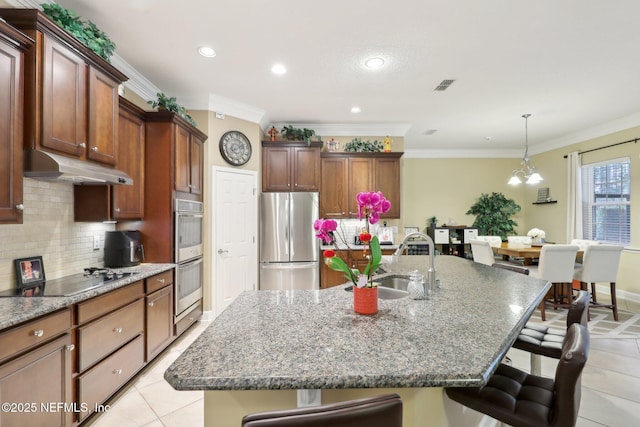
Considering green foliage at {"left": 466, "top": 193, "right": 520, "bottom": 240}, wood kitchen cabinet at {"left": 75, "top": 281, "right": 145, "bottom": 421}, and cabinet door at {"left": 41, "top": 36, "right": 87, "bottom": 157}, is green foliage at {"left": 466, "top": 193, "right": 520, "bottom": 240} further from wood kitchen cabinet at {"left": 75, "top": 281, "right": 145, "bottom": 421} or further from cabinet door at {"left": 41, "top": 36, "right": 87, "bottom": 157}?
cabinet door at {"left": 41, "top": 36, "right": 87, "bottom": 157}

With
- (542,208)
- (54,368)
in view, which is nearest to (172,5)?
(54,368)

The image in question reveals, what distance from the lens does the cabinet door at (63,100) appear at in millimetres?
1778

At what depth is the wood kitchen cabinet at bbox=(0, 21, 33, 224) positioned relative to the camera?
61.3 inches

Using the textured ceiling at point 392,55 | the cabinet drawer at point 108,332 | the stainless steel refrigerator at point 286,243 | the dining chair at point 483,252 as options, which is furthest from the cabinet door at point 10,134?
the dining chair at point 483,252

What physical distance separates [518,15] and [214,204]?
352 centimetres

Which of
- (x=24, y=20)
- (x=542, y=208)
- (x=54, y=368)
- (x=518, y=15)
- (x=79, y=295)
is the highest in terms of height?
(x=518, y=15)

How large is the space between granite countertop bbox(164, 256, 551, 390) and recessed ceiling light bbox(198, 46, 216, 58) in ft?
7.44

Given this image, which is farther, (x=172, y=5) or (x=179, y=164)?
(x=179, y=164)

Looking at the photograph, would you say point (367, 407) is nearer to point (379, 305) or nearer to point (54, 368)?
point (379, 305)

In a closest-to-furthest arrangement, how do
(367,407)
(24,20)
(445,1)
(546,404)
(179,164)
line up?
(367,407)
(546,404)
(24,20)
(445,1)
(179,164)

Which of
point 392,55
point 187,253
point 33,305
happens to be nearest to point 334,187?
point 392,55

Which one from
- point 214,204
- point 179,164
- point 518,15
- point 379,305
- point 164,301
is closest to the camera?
point 379,305

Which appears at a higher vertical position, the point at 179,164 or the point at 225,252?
the point at 179,164

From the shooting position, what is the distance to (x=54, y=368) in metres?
1.63
